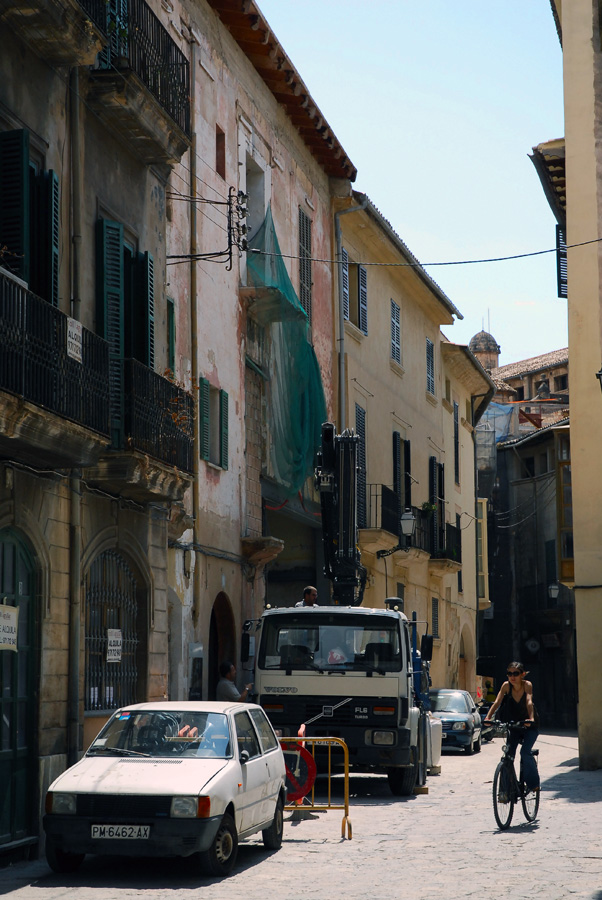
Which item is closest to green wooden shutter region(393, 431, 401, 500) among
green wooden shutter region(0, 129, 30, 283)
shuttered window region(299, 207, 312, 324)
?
shuttered window region(299, 207, 312, 324)

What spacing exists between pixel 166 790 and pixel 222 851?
2.46ft

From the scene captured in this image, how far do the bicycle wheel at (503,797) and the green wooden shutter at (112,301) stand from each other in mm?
5132

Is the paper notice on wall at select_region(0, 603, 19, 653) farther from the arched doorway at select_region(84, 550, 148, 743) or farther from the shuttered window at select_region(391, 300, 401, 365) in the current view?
the shuttered window at select_region(391, 300, 401, 365)

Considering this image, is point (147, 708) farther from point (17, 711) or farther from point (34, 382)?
point (34, 382)

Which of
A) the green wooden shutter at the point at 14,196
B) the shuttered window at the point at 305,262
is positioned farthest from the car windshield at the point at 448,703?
the green wooden shutter at the point at 14,196

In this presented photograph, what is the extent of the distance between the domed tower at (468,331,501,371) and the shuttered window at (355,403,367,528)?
4372cm

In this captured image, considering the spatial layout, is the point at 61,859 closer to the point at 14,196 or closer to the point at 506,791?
the point at 506,791

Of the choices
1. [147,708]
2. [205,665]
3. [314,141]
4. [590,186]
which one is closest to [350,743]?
[205,665]

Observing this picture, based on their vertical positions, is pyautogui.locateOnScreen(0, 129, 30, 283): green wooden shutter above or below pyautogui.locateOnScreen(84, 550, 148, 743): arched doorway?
above

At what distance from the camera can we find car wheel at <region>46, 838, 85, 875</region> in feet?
35.1

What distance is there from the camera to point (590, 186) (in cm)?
2295

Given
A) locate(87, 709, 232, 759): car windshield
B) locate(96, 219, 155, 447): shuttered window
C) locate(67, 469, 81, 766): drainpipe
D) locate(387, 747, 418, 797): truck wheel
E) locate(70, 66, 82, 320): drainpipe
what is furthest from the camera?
locate(387, 747, 418, 797): truck wheel

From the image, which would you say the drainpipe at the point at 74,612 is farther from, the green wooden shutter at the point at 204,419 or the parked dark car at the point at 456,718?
the parked dark car at the point at 456,718

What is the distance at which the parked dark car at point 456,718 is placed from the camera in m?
28.4
